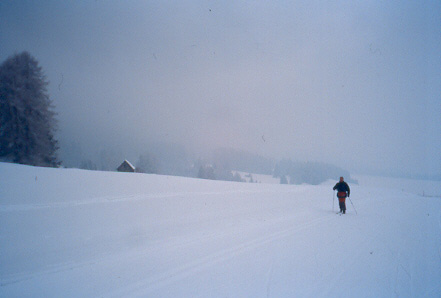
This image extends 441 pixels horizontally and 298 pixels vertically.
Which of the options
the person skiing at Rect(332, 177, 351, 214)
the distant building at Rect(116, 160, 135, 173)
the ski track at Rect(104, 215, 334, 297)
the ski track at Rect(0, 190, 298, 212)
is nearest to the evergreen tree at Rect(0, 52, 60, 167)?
the distant building at Rect(116, 160, 135, 173)

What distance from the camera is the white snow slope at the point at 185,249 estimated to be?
408 centimetres

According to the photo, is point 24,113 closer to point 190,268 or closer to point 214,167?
point 190,268

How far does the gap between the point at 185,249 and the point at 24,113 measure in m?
21.1

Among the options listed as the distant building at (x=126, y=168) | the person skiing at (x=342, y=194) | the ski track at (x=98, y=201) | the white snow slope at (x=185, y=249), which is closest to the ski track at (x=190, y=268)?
the white snow slope at (x=185, y=249)

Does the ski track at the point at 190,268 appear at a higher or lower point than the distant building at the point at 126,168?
higher

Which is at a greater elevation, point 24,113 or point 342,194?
point 24,113

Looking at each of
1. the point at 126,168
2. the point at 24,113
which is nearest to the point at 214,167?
the point at 126,168

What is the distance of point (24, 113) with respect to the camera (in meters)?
17.3

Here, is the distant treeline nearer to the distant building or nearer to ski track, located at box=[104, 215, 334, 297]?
the distant building

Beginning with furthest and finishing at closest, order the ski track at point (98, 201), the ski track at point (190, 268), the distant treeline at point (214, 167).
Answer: the distant treeline at point (214, 167)
the ski track at point (98, 201)
the ski track at point (190, 268)

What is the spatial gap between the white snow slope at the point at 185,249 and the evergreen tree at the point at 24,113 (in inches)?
388

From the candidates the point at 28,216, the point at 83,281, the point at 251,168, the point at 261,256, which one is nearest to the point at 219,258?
the point at 261,256

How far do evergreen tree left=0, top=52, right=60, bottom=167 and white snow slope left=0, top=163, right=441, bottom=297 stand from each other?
9.86 meters

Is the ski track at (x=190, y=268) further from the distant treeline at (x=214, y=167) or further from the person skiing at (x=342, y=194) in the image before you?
the distant treeline at (x=214, y=167)
